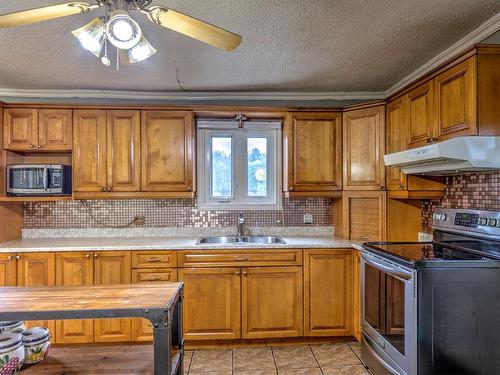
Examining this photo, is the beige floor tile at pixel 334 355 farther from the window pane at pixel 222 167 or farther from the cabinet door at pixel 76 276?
the cabinet door at pixel 76 276

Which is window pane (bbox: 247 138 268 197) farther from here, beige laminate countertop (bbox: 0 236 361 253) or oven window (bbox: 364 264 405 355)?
oven window (bbox: 364 264 405 355)

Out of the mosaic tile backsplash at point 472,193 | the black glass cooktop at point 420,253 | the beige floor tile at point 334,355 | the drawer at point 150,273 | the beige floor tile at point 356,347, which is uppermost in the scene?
the mosaic tile backsplash at point 472,193

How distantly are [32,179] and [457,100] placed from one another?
3339 mm

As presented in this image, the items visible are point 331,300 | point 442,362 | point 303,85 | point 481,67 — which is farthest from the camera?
point 303,85

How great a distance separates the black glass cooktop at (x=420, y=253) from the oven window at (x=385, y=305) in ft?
0.48

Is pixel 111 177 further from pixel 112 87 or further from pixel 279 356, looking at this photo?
pixel 279 356

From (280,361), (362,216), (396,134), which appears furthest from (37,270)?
(396,134)

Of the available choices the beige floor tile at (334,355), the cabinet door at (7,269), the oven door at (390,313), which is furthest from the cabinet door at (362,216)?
the cabinet door at (7,269)

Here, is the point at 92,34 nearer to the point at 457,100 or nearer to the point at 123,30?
the point at 123,30

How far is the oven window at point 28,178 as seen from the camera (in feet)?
9.67

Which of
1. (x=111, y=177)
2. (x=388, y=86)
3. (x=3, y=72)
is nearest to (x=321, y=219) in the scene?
(x=388, y=86)

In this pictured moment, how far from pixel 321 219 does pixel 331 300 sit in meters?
0.87

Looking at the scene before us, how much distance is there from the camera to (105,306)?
51.1 inches

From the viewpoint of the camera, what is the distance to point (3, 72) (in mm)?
2838
